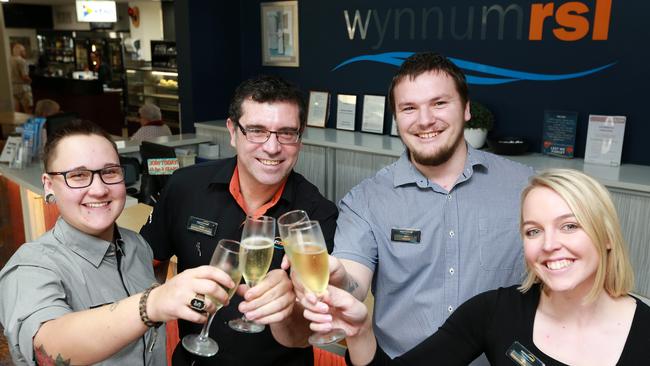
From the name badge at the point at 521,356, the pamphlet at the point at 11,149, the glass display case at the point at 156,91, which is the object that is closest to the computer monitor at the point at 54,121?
the pamphlet at the point at 11,149

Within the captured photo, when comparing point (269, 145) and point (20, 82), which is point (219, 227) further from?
point (20, 82)

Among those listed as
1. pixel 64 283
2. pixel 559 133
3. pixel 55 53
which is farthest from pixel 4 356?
pixel 55 53

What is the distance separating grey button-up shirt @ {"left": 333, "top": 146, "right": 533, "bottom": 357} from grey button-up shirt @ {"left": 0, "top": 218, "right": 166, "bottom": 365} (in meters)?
0.61

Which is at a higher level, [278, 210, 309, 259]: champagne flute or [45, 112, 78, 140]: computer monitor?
[278, 210, 309, 259]: champagne flute

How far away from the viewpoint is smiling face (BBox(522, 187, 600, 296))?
1300 mm

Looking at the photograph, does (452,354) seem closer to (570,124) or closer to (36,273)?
(36,273)

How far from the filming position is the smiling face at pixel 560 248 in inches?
51.2

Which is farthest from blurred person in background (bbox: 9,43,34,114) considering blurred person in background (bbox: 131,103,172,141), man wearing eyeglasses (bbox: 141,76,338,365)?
man wearing eyeglasses (bbox: 141,76,338,365)

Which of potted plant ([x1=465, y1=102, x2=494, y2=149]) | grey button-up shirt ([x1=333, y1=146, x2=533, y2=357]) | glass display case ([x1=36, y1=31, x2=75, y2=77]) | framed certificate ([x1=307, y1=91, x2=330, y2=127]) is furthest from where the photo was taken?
glass display case ([x1=36, y1=31, x2=75, y2=77])

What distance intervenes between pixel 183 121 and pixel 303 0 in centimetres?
175

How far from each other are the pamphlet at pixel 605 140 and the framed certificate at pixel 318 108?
2.18m

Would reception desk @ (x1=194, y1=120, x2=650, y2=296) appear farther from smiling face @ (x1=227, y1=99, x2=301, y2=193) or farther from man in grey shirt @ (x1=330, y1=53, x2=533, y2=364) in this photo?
smiling face @ (x1=227, y1=99, x2=301, y2=193)

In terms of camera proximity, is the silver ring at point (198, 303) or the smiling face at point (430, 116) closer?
the silver ring at point (198, 303)

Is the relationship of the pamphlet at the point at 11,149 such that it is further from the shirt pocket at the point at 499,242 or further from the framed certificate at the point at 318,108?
the shirt pocket at the point at 499,242
